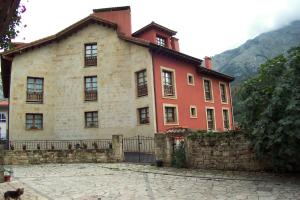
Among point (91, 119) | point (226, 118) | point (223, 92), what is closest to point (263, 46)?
point (223, 92)

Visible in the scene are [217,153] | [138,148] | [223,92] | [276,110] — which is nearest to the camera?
[276,110]

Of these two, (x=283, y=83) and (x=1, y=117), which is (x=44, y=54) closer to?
(x=283, y=83)

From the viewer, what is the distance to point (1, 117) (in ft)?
162

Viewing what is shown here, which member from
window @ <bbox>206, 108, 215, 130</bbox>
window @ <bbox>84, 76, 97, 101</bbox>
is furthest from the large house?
window @ <bbox>206, 108, 215, 130</bbox>

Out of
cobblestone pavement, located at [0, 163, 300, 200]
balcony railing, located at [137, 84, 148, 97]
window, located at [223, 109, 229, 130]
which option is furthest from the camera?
window, located at [223, 109, 229, 130]

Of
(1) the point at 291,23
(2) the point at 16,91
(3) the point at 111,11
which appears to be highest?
(1) the point at 291,23

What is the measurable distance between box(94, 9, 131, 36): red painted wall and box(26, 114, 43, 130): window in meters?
9.34

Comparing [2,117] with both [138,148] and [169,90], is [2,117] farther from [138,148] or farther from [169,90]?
[169,90]

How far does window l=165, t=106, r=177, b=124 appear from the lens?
23.4m

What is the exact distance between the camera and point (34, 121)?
81.6ft

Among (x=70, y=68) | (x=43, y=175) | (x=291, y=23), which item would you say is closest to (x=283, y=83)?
(x=43, y=175)

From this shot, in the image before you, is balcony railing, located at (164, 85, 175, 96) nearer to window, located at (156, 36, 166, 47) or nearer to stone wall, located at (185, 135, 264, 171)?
window, located at (156, 36, 166, 47)

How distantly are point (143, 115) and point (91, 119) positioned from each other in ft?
13.9

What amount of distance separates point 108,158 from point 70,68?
32.5 feet
